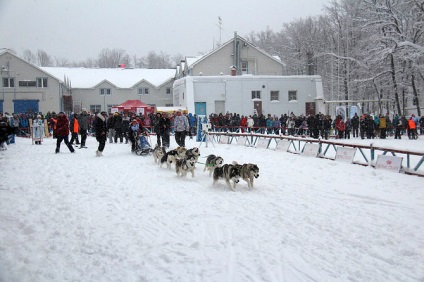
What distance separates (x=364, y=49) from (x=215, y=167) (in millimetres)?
36568

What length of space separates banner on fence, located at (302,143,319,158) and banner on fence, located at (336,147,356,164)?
1308 millimetres

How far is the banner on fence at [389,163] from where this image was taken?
1189 centimetres

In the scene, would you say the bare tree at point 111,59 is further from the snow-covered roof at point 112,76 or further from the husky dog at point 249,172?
the husky dog at point 249,172

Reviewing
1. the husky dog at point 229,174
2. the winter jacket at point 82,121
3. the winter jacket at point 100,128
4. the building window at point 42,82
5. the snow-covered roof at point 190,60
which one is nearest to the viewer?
the husky dog at point 229,174

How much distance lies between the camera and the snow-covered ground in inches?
184

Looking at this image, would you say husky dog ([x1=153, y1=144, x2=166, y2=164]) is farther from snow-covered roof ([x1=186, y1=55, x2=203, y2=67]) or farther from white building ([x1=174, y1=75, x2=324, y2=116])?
snow-covered roof ([x1=186, y1=55, x2=203, y2=67])

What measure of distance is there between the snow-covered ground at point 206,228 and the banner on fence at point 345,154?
272cm

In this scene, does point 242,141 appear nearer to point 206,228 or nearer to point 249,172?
point 249,172

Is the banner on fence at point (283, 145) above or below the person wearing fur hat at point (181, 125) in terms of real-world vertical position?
below

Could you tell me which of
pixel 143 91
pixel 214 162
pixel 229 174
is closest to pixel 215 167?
pixel 214 162

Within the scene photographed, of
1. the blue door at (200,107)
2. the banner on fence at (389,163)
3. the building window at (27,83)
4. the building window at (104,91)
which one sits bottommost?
the banner on fence at (389,163)

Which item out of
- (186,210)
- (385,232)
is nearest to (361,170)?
(385,232)

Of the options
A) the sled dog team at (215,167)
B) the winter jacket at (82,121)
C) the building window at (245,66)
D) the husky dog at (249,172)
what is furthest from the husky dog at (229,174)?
the building window at (245,66)

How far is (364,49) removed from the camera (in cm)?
4122
